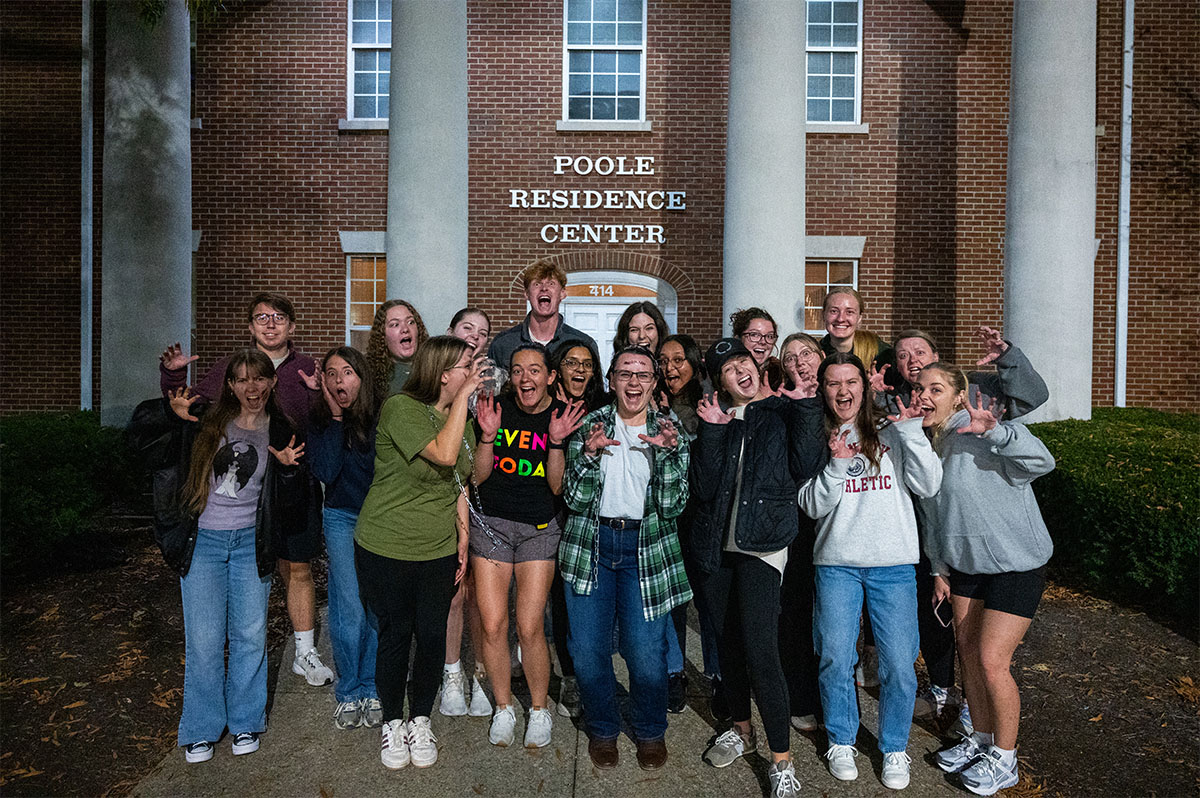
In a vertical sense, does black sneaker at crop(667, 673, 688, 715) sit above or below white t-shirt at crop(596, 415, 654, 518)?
below

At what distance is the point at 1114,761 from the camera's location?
3.94m

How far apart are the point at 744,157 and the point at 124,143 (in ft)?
24.5

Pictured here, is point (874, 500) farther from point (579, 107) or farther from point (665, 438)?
point (579, 107)

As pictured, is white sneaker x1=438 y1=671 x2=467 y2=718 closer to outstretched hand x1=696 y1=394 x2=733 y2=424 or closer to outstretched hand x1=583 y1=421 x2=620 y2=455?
outstretched hand x1=583 y1=421 x2=620 y2=455

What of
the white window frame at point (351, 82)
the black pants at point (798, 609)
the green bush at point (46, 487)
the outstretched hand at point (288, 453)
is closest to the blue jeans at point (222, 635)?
the outstretched hand at point (288, 453)

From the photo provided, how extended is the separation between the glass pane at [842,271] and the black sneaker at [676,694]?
Answer: 867 cm

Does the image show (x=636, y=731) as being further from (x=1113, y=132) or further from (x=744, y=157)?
(x=1113, y=132)

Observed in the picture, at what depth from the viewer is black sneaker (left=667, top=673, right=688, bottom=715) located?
4.40 m

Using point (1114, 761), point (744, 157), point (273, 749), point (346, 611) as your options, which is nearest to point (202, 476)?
point (346, 611)

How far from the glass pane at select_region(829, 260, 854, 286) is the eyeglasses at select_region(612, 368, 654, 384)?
8.90 metres

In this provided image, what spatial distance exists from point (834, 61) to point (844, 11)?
0.76 meters

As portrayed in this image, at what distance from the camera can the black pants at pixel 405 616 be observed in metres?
3.71

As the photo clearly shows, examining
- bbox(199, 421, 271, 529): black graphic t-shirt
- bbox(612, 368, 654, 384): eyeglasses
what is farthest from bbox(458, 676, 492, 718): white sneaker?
bbox(612, 368, 654, 384): eyeglasses

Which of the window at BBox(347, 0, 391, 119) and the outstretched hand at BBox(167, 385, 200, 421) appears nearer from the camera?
the outstretched hand at BBox(167, 385, 200, 421)
